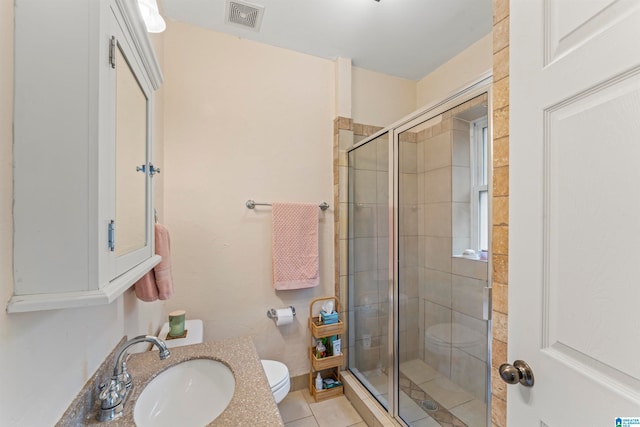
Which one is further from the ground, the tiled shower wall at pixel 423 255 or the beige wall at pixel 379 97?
the beige wall at pixel 379 97

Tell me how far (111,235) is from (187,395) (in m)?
0.81

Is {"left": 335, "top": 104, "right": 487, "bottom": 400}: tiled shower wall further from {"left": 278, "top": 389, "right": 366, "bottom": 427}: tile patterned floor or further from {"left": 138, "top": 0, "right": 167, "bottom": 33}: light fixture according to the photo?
{"left": 138, "top": 0, "right": 167, "bottom": 33}: light fixture

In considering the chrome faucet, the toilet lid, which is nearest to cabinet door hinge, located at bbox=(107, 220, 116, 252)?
the chrome faucet

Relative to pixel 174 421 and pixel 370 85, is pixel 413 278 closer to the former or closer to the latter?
pixel 174 421

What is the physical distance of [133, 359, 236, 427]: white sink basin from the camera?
89cm

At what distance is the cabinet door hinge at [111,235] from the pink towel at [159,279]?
58 cm

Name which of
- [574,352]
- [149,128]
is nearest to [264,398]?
[574,352]

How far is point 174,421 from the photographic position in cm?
91

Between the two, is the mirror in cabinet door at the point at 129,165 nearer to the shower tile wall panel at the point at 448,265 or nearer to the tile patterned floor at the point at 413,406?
the shower tile wall panel at the point at 448,265

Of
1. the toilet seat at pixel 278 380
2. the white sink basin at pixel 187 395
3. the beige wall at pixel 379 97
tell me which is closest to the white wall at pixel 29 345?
the white sink basin at pixel 187 395

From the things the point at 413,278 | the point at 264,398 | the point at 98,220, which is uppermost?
the point at 98,220

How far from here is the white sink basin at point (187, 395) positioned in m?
0.89

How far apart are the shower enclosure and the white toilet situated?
71 centimetres

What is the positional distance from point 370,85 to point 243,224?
1.60 meters
